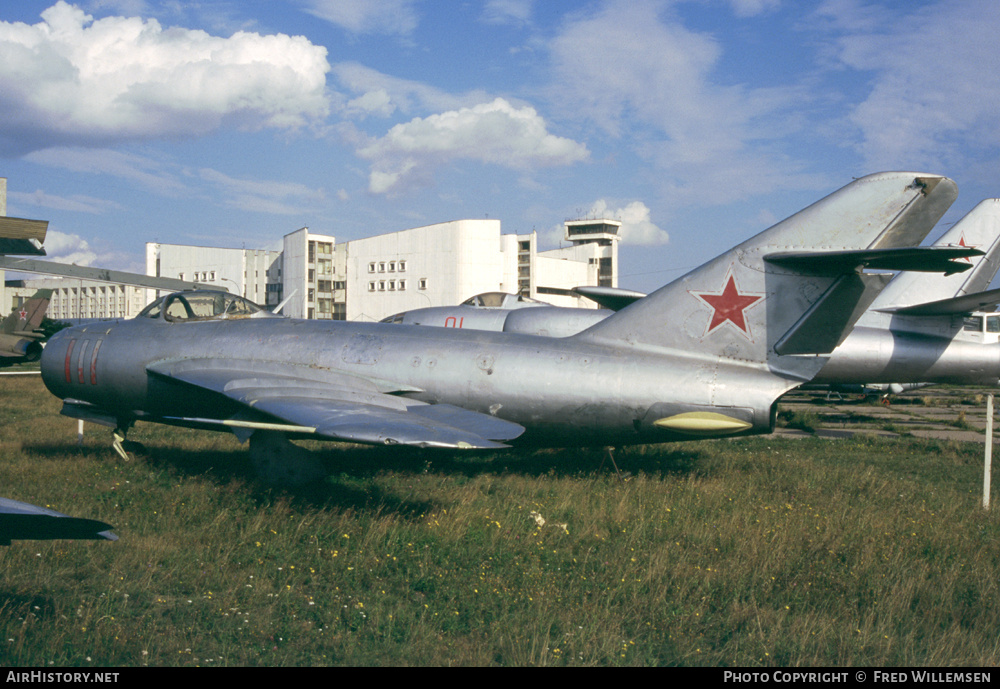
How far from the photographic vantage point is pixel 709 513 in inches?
344

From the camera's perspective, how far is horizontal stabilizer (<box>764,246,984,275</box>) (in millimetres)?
7533

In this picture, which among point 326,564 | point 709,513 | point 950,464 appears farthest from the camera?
point 950,464

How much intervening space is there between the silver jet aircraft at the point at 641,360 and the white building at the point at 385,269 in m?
63.7

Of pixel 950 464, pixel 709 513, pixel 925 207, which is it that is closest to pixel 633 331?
pixel 709 513

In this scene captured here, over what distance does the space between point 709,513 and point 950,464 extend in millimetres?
7431

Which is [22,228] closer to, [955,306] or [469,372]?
[469,372]

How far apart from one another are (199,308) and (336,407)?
450 cm

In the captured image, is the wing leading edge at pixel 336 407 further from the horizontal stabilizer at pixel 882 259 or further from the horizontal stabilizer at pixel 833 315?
the horizontal stabilizer at pixel 882 259

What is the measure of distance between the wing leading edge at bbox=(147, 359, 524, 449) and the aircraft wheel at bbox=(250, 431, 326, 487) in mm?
474

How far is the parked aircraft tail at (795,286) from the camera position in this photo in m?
9.11

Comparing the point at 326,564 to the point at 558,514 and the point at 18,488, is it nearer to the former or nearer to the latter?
the point at 558,514

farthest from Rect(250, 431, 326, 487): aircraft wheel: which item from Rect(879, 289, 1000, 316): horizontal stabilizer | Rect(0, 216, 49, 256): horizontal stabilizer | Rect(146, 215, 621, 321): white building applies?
Rect(146, 215, 621, 321): white building

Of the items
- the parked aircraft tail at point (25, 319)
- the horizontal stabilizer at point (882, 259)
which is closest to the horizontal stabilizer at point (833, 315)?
the horizontal stabilizer at point (882, 259)

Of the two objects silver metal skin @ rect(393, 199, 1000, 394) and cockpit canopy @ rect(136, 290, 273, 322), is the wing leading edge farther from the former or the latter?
silver metal skin @ rect(393, 199, 1000, 394)
